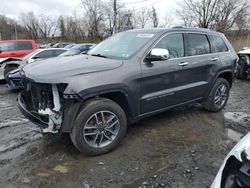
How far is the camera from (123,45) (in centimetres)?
420

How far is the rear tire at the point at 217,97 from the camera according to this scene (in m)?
5.22

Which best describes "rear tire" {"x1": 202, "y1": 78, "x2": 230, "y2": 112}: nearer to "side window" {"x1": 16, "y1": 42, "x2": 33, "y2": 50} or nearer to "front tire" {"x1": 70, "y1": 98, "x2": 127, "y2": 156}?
"front tire" {"x1": 70, "y1": 98, "x2": 127, "y2": 156}

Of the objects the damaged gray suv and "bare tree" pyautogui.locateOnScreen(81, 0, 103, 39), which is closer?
the damaged gray suv

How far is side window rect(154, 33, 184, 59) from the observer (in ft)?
13.6

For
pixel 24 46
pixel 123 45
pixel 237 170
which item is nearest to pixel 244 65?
pixel 123 45

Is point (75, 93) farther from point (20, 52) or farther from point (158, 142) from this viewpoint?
point (20, 52)

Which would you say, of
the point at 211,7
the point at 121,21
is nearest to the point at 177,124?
the point at 211,7

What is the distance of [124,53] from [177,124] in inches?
69.7

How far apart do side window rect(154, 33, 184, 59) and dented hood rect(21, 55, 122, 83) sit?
3.09ft

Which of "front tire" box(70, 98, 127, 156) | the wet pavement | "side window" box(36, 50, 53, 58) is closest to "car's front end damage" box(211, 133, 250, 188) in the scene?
the wet pavement

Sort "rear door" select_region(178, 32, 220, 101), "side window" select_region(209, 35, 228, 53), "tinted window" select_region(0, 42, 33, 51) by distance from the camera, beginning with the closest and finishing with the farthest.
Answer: "rear door" select_region(178, 32, 220, 101), "side window" select_region(209, 35, 228, 53), "tinted window" select_region(0, 42, 33, 51)

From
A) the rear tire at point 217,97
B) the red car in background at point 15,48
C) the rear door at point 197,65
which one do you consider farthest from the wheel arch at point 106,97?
the red car in background at point 15,48

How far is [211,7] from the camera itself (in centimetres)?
3056

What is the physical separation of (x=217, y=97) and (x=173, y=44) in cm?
185
